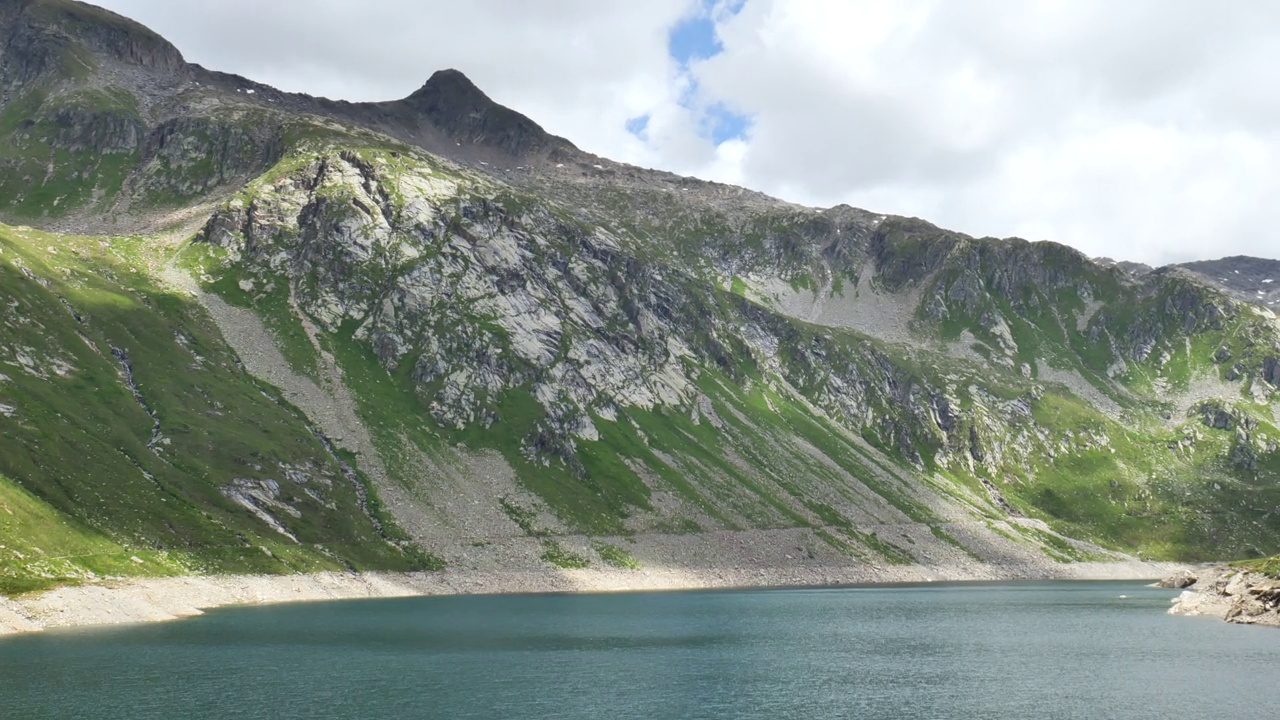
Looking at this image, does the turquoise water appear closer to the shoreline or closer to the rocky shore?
the shoreline

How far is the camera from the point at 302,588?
13738cm

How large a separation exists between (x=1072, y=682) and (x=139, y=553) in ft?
368

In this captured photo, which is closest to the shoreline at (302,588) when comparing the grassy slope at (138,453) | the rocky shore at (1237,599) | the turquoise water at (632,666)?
the grassy slope at (138,453)

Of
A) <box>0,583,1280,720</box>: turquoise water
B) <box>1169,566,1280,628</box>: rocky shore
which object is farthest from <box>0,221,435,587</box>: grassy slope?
<box>1169,566,1280,628</box>: rocky shore

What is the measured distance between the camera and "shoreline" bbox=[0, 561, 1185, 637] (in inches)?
3952

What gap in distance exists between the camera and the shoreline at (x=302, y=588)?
100 metres

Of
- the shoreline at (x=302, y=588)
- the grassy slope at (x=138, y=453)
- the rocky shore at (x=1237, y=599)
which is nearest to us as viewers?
the shoreline at (x=302, y=588)

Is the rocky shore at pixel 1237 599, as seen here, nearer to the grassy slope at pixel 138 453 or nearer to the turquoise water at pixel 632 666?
the turquoise water at pixel 632 666

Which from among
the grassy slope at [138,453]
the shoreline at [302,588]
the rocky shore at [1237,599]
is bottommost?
the shoreline at [302,588]

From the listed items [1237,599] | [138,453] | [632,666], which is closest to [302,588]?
[138,453]

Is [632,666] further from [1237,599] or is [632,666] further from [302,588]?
[1237,599]

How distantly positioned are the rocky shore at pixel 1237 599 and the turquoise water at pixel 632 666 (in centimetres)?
565

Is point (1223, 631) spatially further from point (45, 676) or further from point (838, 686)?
point (45, 676)

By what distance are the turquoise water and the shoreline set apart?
16.3ft
